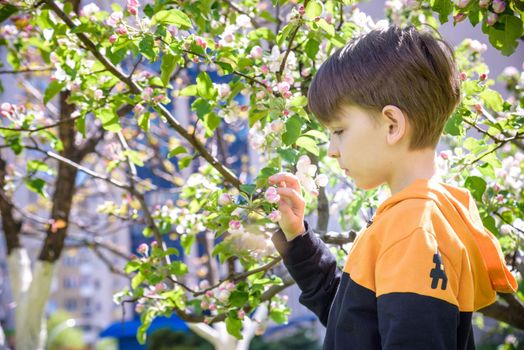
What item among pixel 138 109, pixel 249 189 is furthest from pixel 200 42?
pixel 249 189

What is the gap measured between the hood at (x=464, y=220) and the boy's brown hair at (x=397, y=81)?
0.11 meters

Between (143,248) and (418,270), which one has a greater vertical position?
(143,248)

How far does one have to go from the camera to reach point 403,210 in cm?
119

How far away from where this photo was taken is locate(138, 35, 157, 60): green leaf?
1.91 metres

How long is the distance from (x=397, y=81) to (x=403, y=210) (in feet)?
0.88

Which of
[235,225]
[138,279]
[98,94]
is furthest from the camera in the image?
[138,279]

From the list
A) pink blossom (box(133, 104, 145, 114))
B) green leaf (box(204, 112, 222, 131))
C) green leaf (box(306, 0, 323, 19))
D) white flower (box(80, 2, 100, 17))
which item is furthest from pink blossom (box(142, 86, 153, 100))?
green leaf (box(306, 0, 323, 19))

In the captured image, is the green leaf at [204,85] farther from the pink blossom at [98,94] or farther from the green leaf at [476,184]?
the green leaf at [476,184]

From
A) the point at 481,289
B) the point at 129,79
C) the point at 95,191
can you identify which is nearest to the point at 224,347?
the point at 129,79

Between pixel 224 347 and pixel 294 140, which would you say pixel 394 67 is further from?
pixel 224 347

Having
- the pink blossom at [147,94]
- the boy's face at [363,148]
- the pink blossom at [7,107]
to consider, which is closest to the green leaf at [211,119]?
the pink blossom at [147,94]

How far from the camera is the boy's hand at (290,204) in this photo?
1498 mm

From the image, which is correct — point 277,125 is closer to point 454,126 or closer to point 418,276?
point 454,126

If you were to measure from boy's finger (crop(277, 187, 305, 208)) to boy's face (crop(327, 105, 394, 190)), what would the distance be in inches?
7.7
